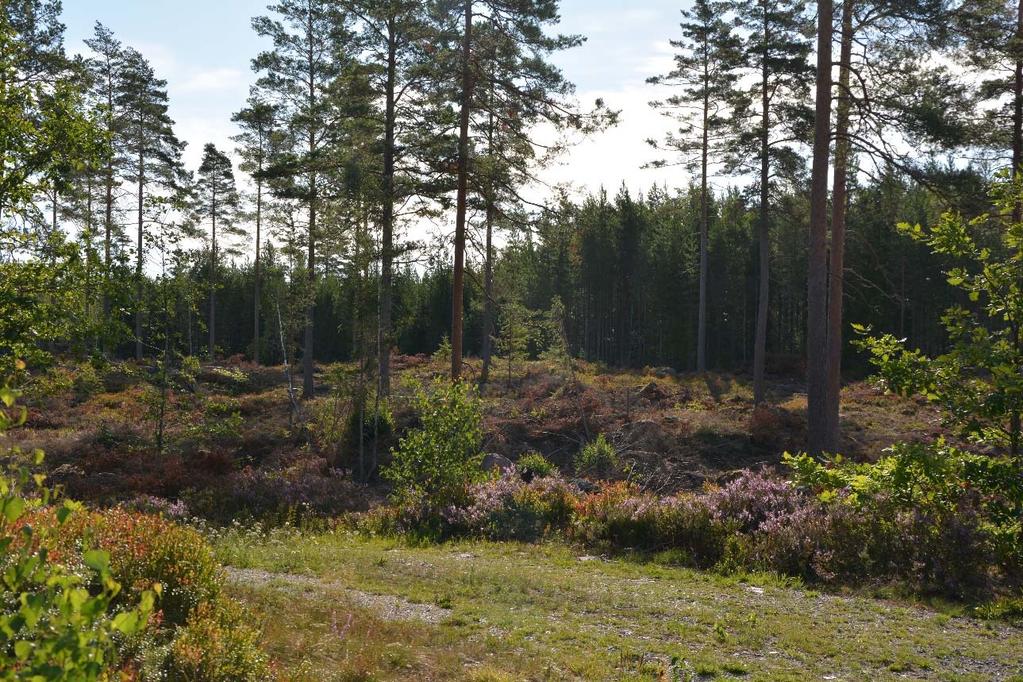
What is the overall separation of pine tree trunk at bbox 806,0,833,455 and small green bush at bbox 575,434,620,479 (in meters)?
4.65

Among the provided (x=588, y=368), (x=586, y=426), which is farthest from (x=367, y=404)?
(x=588, y=368)

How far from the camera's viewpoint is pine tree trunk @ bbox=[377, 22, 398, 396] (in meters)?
18.5

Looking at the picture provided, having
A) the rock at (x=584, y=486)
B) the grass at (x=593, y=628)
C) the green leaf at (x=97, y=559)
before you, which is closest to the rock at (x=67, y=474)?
the grass at (x=593, y=628)

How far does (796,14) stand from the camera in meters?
22.5

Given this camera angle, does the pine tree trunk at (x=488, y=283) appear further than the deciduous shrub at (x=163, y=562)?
Yes

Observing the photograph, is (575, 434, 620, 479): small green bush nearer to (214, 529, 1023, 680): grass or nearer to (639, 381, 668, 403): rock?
(214, 529, 1023, 680): grass

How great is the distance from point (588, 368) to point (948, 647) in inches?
1237

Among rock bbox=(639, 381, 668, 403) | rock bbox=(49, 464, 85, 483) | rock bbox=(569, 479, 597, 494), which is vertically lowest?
rock bbox=(49, 464, 85, 483)

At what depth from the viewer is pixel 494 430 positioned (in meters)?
22.2

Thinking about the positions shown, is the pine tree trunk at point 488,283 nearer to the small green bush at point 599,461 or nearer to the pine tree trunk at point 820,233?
the small green bush at point 599,461

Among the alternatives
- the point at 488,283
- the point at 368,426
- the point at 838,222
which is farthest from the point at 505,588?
the point at 488,283

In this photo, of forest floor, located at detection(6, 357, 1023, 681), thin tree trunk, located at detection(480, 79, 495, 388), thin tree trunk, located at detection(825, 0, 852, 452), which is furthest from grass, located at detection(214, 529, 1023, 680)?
thin tree trunk, located at detection(480, 79, 495, 388)

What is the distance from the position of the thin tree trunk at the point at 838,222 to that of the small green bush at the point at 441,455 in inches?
296

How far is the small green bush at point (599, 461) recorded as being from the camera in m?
18.7
